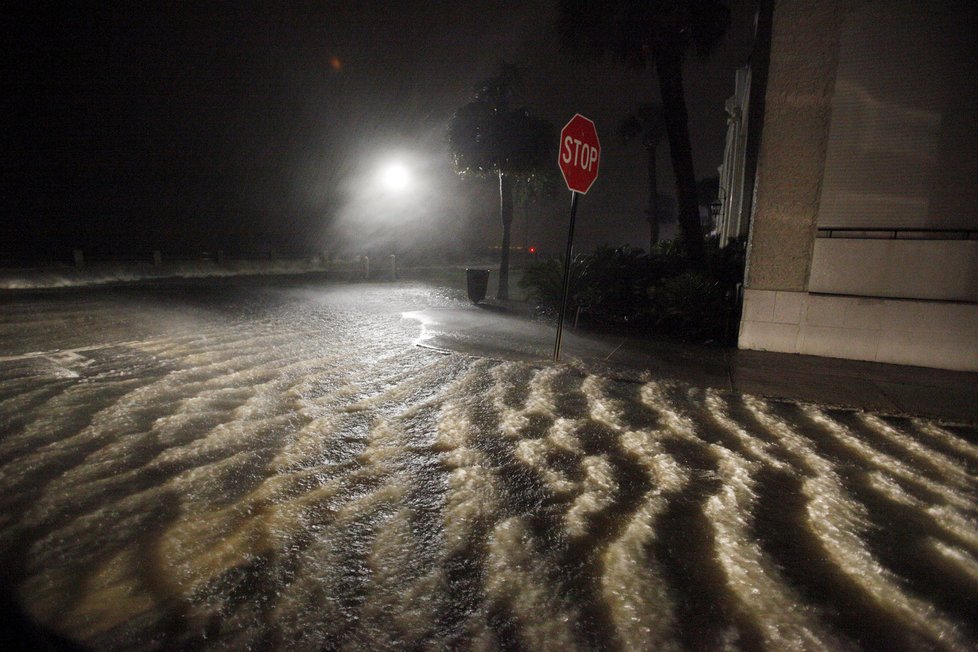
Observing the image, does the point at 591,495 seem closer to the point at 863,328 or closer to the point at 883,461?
the point at 883,461

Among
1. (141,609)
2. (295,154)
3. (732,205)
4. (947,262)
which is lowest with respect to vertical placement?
(141,609)

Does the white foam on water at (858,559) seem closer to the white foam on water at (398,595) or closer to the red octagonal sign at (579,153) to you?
the white foam on water at (398,595)

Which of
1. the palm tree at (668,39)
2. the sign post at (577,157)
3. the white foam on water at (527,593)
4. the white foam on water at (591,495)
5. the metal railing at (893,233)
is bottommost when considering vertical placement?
the white foam on water at (527,593)

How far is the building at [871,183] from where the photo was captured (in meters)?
6.32

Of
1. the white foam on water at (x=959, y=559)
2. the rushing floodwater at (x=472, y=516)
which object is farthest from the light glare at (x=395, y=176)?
the white foam on water at (x=959, y=559)

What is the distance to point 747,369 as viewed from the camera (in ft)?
20.8

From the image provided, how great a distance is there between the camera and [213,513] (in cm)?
289

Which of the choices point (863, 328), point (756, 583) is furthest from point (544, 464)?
point (863, 328)

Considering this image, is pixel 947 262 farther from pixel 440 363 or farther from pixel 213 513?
pixel 213 513

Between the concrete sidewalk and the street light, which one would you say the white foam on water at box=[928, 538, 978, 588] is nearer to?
the concrete sidewalk

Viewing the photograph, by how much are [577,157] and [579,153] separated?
0.24 feet

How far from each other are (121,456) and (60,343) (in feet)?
15.6

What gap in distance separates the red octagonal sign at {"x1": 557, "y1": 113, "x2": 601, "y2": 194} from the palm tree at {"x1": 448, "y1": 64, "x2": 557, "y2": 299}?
7541 millimetres

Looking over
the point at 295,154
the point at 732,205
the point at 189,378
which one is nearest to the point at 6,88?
the point at 295,154
